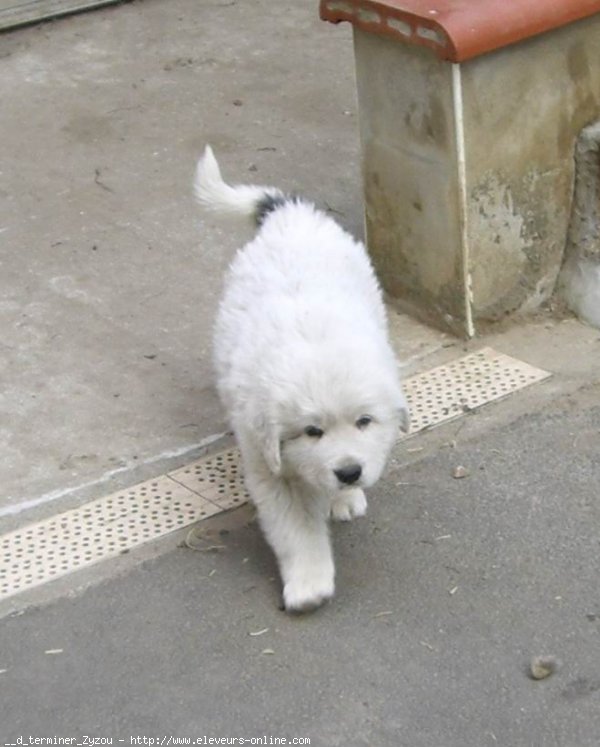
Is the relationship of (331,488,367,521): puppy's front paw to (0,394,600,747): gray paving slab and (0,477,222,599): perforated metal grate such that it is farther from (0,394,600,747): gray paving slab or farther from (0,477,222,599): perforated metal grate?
(0,477,222,599): perforated metal grate

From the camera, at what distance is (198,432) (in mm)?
5609

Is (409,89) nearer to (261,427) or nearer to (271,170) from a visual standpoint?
(271,170)

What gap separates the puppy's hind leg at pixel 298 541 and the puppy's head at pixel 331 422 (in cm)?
28

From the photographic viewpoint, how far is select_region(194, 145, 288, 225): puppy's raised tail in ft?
18.0

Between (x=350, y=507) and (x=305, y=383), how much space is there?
35.4 inches

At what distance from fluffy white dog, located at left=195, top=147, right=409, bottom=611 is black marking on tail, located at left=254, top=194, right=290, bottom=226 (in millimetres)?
68

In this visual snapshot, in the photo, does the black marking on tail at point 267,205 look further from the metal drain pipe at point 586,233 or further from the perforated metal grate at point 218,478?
the metal drain pipe at point 586,233

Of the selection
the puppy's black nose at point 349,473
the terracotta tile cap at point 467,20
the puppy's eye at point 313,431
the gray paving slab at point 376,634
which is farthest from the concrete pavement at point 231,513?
the terracotta tile cap at point 467,20

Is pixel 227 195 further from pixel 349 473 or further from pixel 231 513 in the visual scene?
pixel 349 473

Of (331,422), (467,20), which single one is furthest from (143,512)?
(467,20)

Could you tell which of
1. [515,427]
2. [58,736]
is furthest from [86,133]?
[58,736]

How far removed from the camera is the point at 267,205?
5.45 m

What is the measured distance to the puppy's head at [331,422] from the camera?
13.8ft

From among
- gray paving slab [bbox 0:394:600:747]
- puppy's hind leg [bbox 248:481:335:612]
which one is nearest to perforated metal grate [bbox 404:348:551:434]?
gray paving slab [bbox 0:394:600:747]
